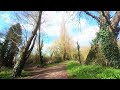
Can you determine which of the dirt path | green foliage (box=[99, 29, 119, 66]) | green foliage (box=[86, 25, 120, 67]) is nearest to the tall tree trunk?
the dirt path

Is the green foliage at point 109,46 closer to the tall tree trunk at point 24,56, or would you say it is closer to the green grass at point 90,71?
the green grass at point 90,71

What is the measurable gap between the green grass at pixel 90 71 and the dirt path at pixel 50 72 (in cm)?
12

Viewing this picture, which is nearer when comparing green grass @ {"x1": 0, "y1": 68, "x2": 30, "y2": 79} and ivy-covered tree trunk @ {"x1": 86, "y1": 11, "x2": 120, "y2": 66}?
green grass @ {"x1": 0, "y1": 68, "x2": 30, "y2": 79}

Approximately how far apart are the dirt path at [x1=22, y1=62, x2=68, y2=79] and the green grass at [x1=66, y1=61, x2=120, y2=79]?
122 mm

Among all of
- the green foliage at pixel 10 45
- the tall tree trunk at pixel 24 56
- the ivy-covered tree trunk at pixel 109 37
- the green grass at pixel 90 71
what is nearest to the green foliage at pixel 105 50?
the ivy-covered tree trunk at pixel 109 37

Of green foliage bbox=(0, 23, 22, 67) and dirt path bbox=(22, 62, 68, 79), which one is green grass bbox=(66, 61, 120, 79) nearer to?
dirt path bbox=(22, 62, 68, 79)

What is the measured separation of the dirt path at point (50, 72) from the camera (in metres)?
6.30

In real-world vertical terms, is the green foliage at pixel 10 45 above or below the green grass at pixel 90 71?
above

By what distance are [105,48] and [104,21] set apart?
57 centimetres

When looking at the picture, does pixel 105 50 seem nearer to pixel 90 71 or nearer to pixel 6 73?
pixel 90 71

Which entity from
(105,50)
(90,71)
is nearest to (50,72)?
(90,71)

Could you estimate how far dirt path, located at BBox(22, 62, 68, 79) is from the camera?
630 cm

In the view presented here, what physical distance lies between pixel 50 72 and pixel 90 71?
820mm

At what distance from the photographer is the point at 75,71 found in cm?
638
